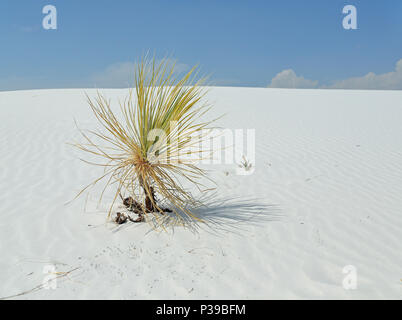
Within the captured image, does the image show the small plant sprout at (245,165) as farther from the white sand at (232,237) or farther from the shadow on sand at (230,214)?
the shadow on sand at (230,214)

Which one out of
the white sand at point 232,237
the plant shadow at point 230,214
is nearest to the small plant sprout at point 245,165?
the white sand at point 232,237

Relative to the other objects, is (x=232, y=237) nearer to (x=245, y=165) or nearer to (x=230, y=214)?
(x=230, y=214)

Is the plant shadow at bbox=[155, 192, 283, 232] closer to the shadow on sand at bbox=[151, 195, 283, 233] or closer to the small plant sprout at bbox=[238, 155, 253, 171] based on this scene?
the shadow on sand at bbox=[151, 195, 283, 233]

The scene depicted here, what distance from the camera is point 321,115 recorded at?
467 inches

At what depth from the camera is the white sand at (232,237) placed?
237cm

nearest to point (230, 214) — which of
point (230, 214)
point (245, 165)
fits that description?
point (230, 214)

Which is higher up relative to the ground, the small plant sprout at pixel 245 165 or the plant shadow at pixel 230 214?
the small plant sprout at pixel 245 165

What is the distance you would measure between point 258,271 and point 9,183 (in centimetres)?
406

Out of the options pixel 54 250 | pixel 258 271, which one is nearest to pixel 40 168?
pixel 54 250

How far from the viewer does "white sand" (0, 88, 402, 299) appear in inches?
93.1

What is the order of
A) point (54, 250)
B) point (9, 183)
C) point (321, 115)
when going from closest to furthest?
1. point (54, 250)
2. point (9, 183)
3. point (321, 115)

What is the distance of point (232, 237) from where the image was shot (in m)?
3.08
